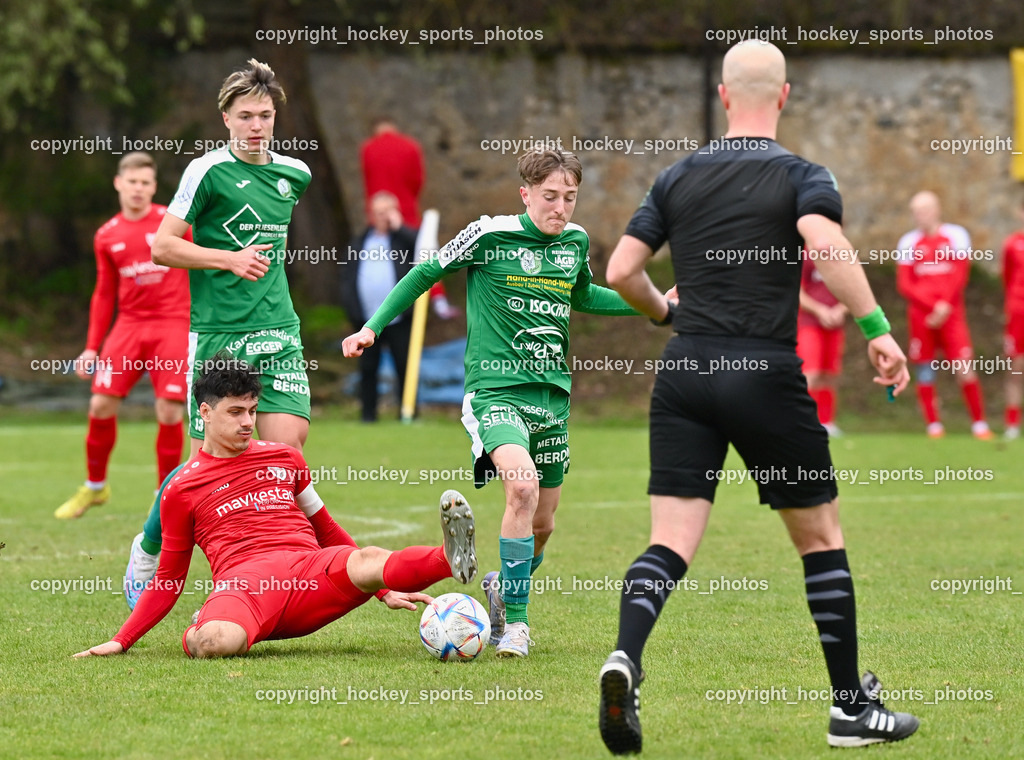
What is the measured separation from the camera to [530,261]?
6.36 meters

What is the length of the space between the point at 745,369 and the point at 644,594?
77cm

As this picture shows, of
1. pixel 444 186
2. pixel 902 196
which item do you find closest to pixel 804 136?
pixel 902 196

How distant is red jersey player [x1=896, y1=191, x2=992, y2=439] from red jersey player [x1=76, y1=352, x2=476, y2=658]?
11.2 metres

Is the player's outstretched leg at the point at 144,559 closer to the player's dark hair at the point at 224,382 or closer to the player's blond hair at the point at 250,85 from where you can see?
the player's dark hair at the point at 224,382

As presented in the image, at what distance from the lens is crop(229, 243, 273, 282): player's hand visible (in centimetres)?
667

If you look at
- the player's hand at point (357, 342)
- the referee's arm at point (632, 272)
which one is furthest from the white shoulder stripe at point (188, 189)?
the referee's arm at point (632, 272)

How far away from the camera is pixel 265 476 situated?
20.5ft

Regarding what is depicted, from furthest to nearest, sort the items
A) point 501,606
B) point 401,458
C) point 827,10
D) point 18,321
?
point 827,10, point 18,321, point 401,458, point 501,606

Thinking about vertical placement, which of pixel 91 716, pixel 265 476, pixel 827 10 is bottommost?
pixel 91 716

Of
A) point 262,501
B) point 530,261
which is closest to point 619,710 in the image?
point 262,501

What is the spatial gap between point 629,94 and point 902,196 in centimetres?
454

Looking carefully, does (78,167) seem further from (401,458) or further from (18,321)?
(401,458)

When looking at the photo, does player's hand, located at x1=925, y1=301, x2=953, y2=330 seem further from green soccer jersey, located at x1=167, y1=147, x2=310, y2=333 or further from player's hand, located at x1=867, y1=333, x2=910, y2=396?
player's hand, located at x1=867, y1=333, x2=910, y2=396

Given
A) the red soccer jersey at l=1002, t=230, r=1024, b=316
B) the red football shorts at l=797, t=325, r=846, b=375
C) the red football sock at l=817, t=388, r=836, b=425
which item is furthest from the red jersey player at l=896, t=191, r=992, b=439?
the red football sock at l=817, t=388, r=836, b=425
